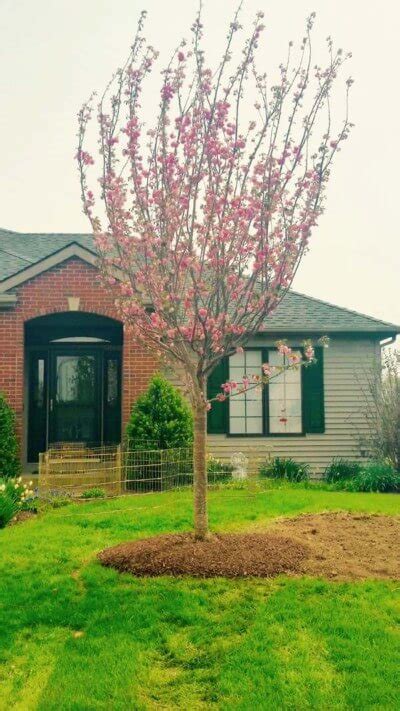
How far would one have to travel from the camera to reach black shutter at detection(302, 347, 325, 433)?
13703mm

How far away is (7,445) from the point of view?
37.1 feet

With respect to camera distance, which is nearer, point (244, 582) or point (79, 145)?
point (244, 582)

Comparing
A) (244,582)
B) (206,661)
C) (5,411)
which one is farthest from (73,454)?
(206,661)

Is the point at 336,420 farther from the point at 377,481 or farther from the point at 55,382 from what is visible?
the point at 55,382

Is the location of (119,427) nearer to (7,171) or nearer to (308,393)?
(308,393)

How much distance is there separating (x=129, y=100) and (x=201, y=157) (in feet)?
3.17

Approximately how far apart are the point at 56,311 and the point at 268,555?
295 inches

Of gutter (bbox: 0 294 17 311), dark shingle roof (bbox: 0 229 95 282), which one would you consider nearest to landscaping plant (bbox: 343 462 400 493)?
gutter (bbox: 0 294 17 311)

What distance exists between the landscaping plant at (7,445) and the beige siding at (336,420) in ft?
11.8

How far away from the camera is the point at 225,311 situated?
19.7 feet

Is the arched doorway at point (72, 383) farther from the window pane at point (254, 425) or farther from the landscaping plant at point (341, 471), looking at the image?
the landscaping plant at point (341, 471)

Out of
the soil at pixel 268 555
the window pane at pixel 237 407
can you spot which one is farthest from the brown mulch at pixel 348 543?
the window pane at pixel 237 407

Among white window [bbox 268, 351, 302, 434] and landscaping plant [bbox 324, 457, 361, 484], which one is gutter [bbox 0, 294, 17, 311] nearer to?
white window [bbox 268, 351, 302, 434]

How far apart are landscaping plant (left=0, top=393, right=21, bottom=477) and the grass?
15.5 feet
